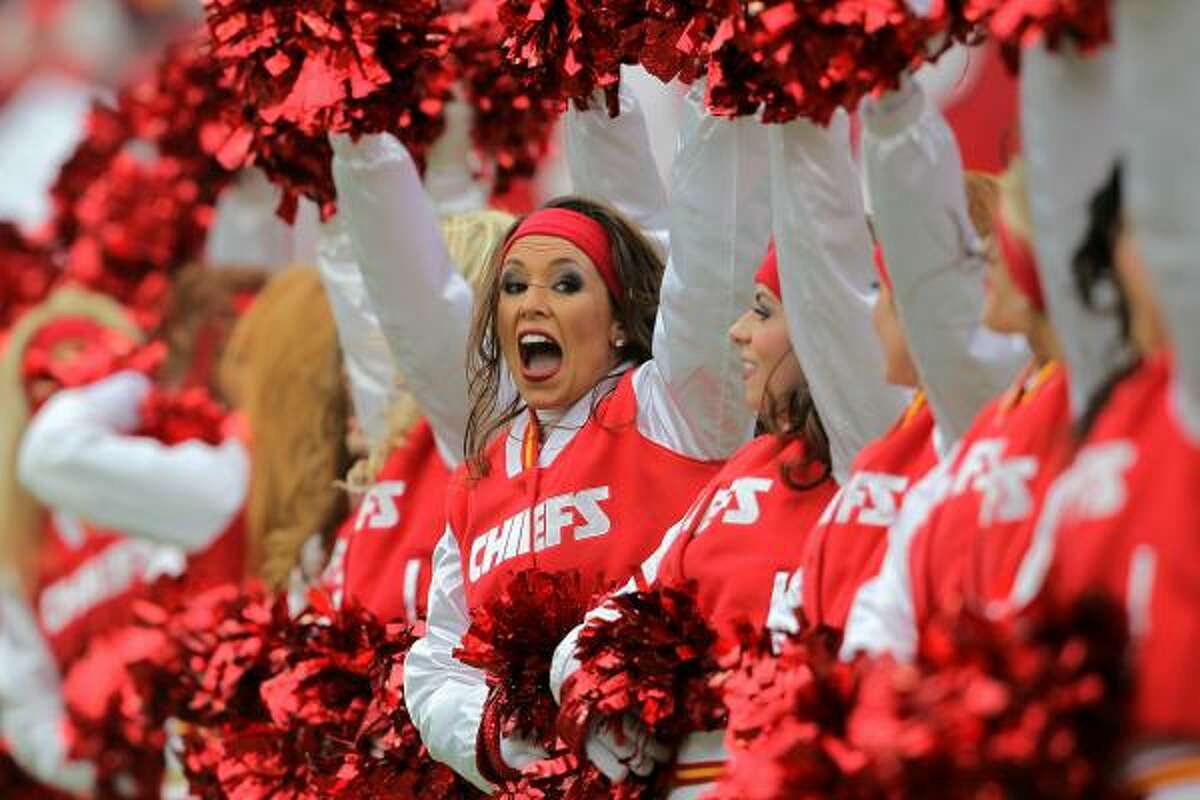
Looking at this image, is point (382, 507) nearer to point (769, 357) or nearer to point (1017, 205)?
point (769, 357)

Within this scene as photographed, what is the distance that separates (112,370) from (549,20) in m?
3.88

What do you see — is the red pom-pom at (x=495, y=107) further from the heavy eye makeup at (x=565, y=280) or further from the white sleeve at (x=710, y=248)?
the white sleeve at (x=710, y=248)

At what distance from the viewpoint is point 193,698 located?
7254 mm

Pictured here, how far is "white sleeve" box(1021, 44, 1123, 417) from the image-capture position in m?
3.74

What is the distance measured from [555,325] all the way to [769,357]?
2.15 ft

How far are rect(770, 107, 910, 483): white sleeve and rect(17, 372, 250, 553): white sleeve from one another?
360 centimetres

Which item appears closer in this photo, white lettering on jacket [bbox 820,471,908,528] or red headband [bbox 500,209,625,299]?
A: white lettering on jacket [bbox 820,471,908,528]

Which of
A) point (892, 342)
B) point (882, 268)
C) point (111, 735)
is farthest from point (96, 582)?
point (892, 342)

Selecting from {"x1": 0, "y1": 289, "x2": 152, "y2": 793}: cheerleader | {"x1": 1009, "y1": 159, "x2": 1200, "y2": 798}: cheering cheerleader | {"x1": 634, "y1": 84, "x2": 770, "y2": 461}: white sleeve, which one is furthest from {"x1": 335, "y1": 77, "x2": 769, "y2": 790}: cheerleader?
{"x1": 0, "y1": 289, "x2": 152, "y2": 793}: cheerleader

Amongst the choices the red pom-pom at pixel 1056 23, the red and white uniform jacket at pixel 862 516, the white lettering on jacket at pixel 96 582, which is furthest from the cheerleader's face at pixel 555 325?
the white lettering on jacket at pixel 96 582

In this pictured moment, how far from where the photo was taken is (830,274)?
495cm

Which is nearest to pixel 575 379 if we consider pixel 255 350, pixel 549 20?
pixel 549 20

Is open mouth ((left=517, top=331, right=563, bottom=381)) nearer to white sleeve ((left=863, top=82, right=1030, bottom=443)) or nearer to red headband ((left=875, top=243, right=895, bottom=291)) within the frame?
red headband ((left=875, top=243, right=895, bottom=291))

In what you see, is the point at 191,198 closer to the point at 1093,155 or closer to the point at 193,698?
the point at 193,698
